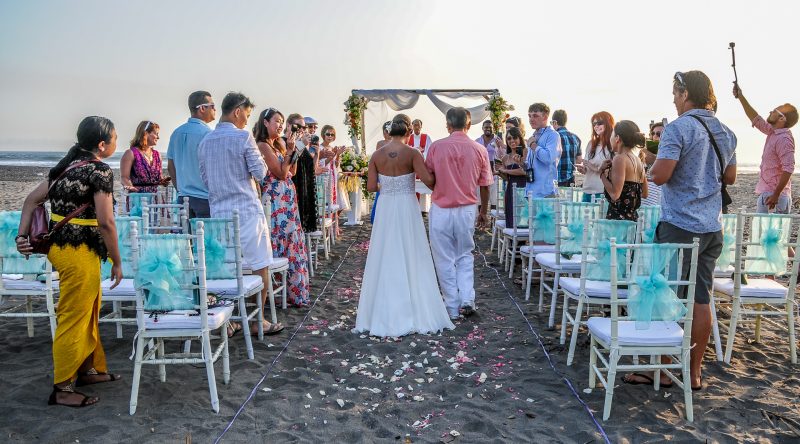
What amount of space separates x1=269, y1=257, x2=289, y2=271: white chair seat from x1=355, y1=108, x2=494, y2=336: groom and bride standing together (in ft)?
2.94

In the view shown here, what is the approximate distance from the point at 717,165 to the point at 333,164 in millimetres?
7465

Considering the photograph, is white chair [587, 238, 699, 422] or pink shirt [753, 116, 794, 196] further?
pink shirt [753, 116, 794, 196]

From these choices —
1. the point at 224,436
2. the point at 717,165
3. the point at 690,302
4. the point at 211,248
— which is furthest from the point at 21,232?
the point at 717,165

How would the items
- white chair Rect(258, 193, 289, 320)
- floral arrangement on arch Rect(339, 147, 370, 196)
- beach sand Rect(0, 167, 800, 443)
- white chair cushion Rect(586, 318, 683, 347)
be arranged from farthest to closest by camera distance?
1. floral arrangement on arch Rect(339, 147, 370, 196)
2. white chair Rect(258, 193, 289, 320)
3. white chair cushion Rect(586, 318, 683, 347)
4. beach sand Rect(0, 167, 800, 443)

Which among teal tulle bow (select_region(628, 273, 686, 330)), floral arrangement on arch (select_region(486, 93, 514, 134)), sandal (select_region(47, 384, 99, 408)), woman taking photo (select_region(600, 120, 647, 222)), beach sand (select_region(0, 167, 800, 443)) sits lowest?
beach sand (select_region(0, 167, 800, 443))

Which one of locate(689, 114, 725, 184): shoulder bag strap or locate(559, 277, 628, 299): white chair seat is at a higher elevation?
locate(689, 114, 725, 184): shoulder bag strap

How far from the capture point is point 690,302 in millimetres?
3566

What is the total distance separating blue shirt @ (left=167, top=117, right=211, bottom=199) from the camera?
5469mm

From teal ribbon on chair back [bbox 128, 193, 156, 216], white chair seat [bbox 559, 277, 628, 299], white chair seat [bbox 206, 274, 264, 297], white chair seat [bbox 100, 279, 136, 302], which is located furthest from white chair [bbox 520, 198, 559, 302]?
teal ribbon on chair back [bbox 128, 193, 156, 216]

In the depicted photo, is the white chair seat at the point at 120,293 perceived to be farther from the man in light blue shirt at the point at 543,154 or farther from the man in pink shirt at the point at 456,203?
the man in light blue shirt at the point at 543,154

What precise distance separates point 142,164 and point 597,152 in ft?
17.6

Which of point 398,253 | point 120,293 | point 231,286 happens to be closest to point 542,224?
point 398,253

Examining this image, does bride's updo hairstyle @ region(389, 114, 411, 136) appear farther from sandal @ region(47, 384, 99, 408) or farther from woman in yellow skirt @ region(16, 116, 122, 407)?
sandal @ region(47, 384, 99, 408)

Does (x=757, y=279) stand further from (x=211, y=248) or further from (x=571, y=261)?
(x=211, y=248)
